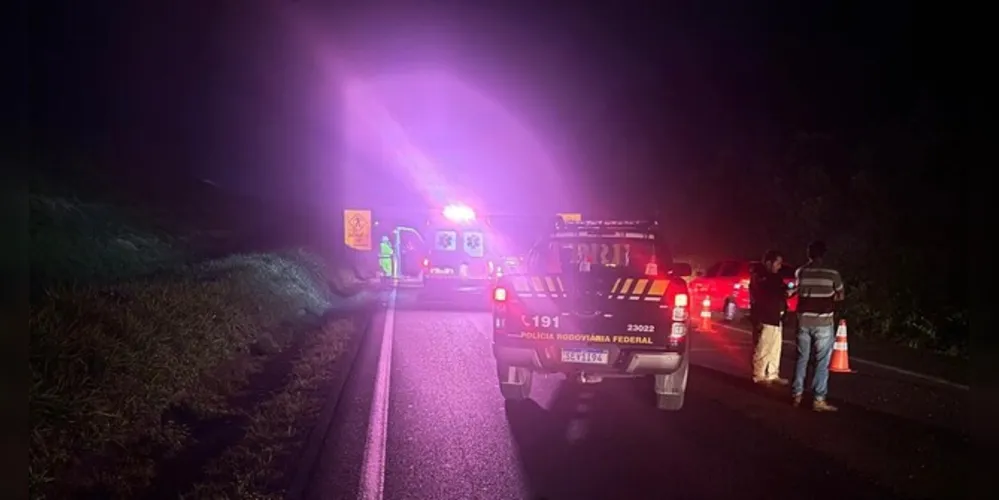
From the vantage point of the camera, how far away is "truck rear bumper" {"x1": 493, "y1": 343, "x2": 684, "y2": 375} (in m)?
8.52

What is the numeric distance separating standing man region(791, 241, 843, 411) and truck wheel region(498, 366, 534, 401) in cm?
298

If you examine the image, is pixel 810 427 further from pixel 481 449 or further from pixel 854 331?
pixel 854 331

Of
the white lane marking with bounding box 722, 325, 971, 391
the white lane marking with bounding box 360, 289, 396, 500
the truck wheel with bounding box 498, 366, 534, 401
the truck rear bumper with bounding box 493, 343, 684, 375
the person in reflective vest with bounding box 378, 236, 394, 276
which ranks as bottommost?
the white lane marking with bounding box 360, 289, 396, 500

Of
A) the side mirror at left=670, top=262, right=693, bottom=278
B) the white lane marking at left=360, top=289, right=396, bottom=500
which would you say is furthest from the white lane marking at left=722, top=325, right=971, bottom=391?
the white lane marking at left=360, top=289, right=396, bottom=500

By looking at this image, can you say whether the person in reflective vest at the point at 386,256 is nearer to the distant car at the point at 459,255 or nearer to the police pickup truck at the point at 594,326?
the distant car at the point at 459,255

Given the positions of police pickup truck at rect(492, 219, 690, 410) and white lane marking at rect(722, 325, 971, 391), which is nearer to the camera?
police pickup truck at rect(492, 219, 690, 410)

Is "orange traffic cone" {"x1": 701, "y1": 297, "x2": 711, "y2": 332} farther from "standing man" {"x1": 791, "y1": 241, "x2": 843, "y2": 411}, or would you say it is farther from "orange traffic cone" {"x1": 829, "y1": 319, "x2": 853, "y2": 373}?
"standing man" {"x1": 791, "y1": 241, "x2": 843, "y2": 411}

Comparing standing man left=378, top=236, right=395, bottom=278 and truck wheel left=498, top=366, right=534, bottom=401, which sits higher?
standing man left=378, top=236, right=395, bottom=278

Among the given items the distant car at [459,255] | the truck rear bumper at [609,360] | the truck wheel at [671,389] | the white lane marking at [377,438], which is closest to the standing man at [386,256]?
A: the distant car at [459,255]

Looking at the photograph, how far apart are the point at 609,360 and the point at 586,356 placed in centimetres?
24

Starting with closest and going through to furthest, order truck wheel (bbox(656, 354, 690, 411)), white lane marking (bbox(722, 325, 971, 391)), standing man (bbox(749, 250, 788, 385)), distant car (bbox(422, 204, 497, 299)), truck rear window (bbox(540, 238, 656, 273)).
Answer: truck wheel (bbox(656, 354, 690, 411)) < truck rear window (bbox(540, 238, 656, 273)) < standing man (bbox(749, 250, 788, 385)) < white lane marking (bbox(722, 325, 971, 391)) < distant car (bbox(422, 204, 497, 299))

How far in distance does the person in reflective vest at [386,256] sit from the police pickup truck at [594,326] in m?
17.8

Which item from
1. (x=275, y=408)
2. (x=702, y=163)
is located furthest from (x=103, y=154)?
(x=702, y=163)

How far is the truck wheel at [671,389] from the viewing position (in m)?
8.80
